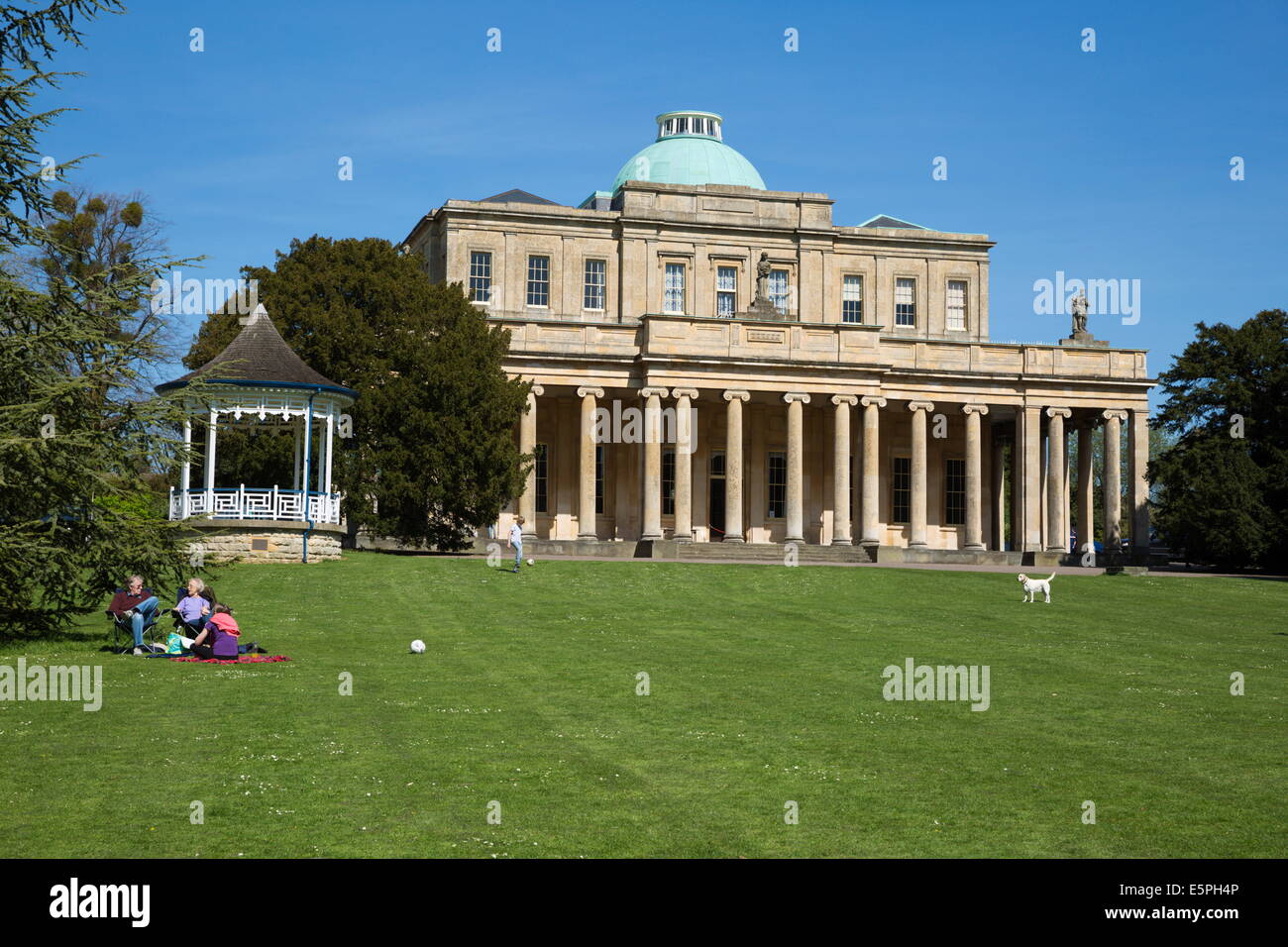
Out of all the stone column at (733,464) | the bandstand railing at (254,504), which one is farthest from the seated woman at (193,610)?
the stone column at (733,464)

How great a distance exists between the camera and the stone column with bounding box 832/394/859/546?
55.1 m

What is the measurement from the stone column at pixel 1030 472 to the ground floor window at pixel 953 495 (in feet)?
12.5

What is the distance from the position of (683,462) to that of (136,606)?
3373cm

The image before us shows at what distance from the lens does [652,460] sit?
2140 inches

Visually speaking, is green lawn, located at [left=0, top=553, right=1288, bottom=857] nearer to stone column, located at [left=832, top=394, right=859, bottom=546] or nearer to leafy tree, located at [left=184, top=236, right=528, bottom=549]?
leafy tree, located at [left=184, top=236, right=528, bottom=549]

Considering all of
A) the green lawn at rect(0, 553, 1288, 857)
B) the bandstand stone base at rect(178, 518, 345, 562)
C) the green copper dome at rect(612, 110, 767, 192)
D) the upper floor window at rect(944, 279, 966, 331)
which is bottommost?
the green lawn at rect(0, 553, 1288, 857)

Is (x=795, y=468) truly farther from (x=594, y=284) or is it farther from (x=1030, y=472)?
(x=594, y=284)

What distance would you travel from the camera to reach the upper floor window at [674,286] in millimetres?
63906

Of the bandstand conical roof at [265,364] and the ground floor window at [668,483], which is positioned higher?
the bandstand conical roof at [265,364]

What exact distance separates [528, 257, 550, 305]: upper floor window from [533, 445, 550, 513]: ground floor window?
7856 mm

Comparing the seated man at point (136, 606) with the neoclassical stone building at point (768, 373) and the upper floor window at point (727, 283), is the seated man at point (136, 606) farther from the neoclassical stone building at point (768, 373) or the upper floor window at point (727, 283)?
the upper floor window at point (727, 283)

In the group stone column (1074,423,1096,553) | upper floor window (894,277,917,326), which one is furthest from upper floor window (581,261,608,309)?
stone column (1074,423,1096,553)

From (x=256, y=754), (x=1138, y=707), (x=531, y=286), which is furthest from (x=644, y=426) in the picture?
(x=256, y=754)

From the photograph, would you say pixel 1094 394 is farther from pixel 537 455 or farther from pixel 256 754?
pixel 256 754
